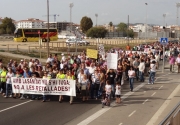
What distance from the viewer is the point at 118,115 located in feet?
39.0

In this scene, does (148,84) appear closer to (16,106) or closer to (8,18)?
(16,106)

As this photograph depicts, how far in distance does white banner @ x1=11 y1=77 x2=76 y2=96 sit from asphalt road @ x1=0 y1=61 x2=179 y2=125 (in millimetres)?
464

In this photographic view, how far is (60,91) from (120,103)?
2747mm

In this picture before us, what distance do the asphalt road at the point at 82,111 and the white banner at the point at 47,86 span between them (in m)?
0.46

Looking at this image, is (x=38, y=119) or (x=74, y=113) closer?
(x=38, y=119)

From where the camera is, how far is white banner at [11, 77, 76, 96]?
1400 cm

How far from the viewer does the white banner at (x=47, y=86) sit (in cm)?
1400

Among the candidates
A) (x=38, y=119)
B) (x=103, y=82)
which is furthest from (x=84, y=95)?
(x=38, y=119)

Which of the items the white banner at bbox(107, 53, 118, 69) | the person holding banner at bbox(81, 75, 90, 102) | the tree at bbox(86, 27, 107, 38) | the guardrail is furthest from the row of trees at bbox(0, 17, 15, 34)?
the guardrail

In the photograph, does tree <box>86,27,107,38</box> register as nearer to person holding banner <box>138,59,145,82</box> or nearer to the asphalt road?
person holding banner <box>138,59,145,82</box>

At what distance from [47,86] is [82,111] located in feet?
8.11

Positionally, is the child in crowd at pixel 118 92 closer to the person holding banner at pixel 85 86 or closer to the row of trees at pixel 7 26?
the person holding banner at pixel 85 86

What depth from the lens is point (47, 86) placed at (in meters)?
14.2

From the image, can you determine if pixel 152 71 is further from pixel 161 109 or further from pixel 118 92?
pixel 161 109
